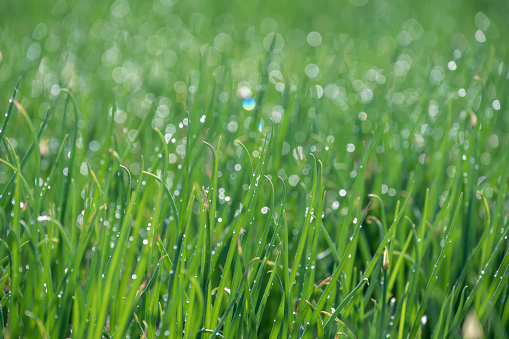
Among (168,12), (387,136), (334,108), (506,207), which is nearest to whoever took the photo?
(506,207)

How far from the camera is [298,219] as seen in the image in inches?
38.5

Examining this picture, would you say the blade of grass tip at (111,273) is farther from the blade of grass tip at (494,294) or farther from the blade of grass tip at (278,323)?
the blade of grass tip at (494,294)

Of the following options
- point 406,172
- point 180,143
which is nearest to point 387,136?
point 406,172

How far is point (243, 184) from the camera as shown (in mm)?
1062

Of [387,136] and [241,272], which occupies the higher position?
[387,136]

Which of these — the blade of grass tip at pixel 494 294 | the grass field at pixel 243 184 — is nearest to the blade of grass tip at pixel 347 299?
the grass field at pixel 243 184

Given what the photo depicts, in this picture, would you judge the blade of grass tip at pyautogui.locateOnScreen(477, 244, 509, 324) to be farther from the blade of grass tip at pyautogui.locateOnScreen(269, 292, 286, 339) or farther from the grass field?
the blade of grass tip at pyautogui.locateOnScreen(269, 292, 286, 339)

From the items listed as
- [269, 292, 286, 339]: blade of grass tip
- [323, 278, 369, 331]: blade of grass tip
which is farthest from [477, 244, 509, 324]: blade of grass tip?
[269, 292, 286, 339]: blade of grass tip

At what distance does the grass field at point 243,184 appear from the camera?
703mm

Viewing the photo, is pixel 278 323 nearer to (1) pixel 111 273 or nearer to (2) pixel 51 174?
(1) pixel 111 273

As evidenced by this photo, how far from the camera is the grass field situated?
0.70m

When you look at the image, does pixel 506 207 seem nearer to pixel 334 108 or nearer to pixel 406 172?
pixel 406 172

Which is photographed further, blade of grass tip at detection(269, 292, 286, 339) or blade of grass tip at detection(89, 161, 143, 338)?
blade of grass tip at detection(269, 292, 286, 339)

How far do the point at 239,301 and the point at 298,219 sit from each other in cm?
31
